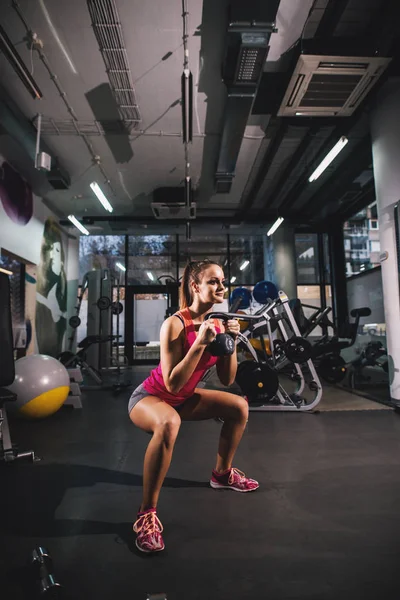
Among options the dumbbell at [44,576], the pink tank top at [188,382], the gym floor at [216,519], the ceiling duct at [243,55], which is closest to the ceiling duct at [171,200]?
the ceiling duct at [243,55]

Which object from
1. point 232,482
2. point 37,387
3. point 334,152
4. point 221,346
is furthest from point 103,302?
point 221,346

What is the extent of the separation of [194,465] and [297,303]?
131 inches

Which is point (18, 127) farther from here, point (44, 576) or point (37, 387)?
point (44, 576)

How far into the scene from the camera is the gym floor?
1.19 metres

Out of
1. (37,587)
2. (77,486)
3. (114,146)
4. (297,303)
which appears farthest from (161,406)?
(114,146)

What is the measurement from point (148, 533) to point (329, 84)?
4.38 m

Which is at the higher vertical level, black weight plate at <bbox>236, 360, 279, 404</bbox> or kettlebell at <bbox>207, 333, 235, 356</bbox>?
kettlebell at <bbox>207, 333, 235, 356</bbox>

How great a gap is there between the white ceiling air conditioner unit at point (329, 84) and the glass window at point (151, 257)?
604 centimetres

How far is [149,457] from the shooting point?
56.3 inches

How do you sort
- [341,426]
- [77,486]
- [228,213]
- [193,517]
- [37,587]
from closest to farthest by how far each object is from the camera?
[37,587]
[193,517]
[77,486]
[341,426]
[228,213]

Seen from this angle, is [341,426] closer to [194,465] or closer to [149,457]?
[194,465]

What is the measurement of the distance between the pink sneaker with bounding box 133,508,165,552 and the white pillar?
3.36 m

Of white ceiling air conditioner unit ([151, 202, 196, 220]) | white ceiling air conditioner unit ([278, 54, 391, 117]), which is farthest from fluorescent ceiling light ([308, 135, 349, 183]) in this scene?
white ceiling air conditioner unit ([151, 202, 196, 220])

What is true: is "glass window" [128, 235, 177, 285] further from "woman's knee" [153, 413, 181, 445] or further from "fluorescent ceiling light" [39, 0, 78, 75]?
"woman's knee" [153, 413, 181, 445]
